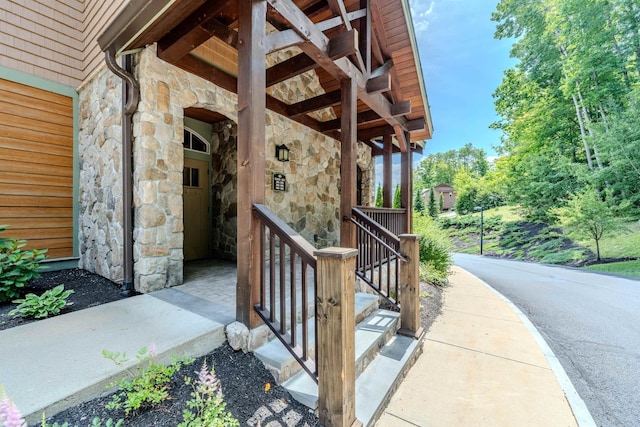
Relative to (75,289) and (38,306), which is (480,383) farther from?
(75,289)

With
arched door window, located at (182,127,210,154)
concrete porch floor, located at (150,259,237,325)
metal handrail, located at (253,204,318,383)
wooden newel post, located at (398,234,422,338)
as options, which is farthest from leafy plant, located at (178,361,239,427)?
arched door window, located at (182,127,210,154)

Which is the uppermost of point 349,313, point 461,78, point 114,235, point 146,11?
point 461,78

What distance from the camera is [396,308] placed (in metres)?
3.37

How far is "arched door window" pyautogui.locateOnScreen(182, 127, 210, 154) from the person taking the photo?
4.70 m

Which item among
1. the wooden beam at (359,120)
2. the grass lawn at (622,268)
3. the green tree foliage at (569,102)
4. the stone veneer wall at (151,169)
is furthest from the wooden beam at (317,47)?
the green tree foliage at (569,102)

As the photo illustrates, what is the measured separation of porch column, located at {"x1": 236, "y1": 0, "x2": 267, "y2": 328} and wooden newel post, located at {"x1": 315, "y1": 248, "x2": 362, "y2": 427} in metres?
0.71

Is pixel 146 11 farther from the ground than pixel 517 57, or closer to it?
closer to it

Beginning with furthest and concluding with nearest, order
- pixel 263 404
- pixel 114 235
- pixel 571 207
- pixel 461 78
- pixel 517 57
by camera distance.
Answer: pixel 461 78, pixel 517 57, pixel 571 207, pixel 114 235, pixel 263 404

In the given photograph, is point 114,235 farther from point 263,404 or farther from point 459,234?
point 459,234

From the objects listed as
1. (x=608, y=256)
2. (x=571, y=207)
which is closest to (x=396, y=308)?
(x=608, y=256)

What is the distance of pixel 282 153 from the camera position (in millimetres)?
4762

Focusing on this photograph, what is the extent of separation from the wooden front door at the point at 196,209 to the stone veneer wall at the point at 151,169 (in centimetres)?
32

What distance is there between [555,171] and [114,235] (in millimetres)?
19379

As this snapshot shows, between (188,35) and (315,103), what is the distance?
87.0 inches
